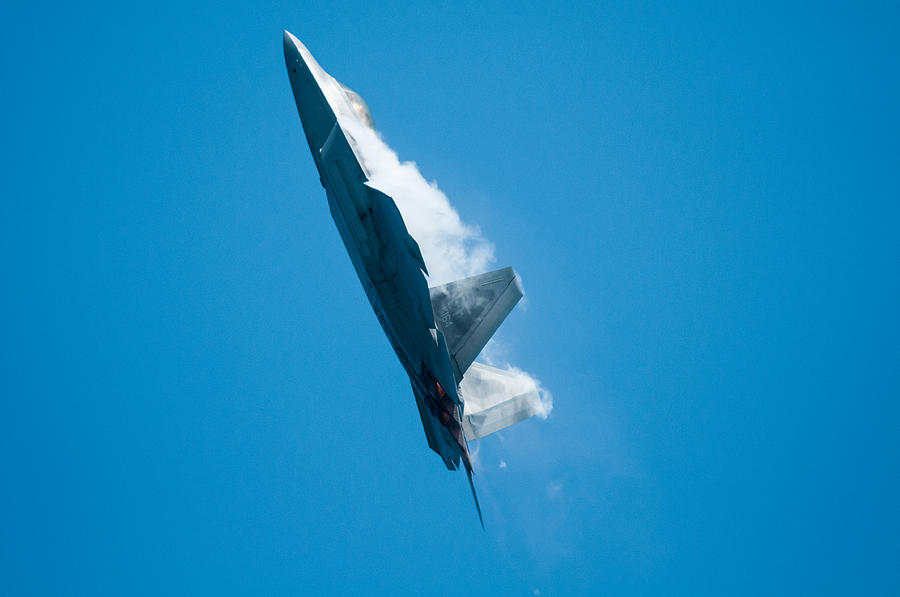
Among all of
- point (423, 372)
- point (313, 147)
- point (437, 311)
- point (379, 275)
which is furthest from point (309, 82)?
point (423, 372)

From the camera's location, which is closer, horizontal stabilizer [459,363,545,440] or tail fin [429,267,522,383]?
tail fin [429,267,522,383]

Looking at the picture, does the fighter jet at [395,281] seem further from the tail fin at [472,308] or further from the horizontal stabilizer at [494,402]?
the horizontal stabilizer at [494,402]

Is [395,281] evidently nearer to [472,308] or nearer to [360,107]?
[472,308]

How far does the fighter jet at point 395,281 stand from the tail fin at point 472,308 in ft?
0.09

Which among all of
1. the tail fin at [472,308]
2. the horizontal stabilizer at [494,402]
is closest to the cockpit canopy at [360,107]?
the tail fin at [472,308]

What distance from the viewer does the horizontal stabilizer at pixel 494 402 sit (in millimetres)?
20438

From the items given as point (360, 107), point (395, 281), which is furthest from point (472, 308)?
point (360, 107)

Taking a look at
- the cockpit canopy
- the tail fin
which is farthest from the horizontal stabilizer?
the cockpit canopy

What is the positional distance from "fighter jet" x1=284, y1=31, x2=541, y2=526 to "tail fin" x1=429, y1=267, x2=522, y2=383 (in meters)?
0.03

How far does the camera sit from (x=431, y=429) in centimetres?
2170

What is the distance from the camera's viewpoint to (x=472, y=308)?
56.0 ft

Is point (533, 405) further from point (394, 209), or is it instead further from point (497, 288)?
point (394, 209)

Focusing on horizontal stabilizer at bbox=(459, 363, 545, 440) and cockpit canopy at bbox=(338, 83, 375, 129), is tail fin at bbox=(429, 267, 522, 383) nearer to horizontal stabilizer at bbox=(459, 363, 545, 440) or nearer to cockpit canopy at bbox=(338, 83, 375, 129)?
horizontal stabilizer at bbox=(459, 363, 545, 440)

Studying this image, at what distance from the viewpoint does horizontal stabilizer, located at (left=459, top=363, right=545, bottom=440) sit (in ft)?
67.1
